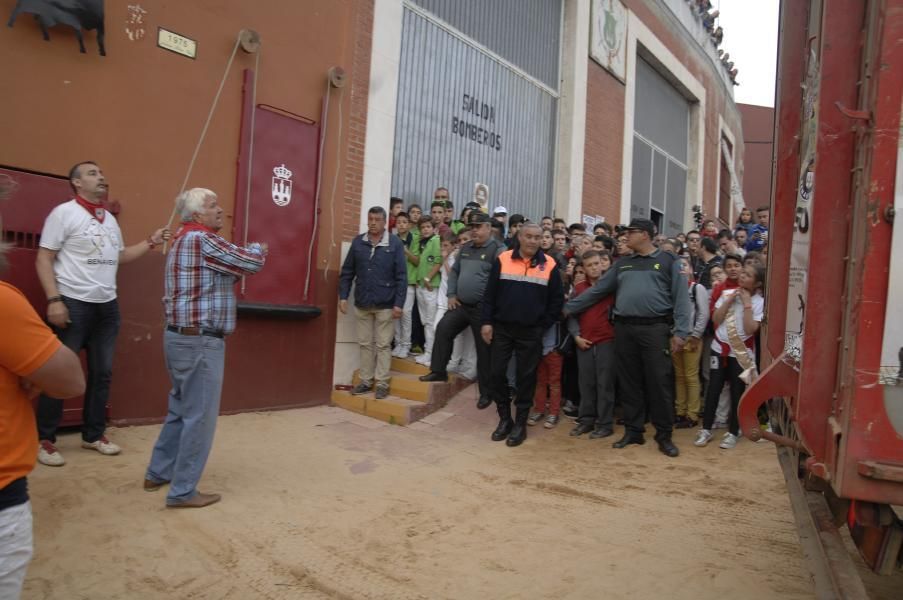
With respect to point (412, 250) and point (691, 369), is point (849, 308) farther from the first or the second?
point (412, 250)

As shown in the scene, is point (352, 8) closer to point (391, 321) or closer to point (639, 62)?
point (391, 321)

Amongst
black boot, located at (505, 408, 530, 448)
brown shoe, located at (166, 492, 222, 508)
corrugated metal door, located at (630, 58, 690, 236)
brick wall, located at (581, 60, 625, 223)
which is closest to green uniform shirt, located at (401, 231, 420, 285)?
black boot, located at (505, 408, 530, 448)

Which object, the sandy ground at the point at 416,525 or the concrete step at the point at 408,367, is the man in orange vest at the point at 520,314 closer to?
the sandy ground at the point at 416,525

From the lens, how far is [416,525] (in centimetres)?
430

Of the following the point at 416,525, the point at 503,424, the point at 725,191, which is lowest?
the point at 416,525

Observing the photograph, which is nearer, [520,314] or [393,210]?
[520,314]

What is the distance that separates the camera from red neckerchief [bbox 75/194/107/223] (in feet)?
16.0

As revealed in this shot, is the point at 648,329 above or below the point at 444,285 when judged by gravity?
below

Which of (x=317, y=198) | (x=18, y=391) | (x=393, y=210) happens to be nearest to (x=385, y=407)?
(x=317, y=198)

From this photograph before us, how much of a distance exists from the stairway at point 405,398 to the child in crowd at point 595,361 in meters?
1.46

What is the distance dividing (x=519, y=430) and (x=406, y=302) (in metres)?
2.33

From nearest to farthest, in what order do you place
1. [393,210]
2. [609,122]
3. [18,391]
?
1. [18,391]
2. [393,210]
3. [609,122]

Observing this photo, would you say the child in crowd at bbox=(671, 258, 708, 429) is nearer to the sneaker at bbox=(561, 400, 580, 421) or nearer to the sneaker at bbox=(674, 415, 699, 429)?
the sneaker at bbox=(674, 415, 699, 429)

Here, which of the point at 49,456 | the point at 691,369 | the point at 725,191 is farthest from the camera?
the point at 725,191
